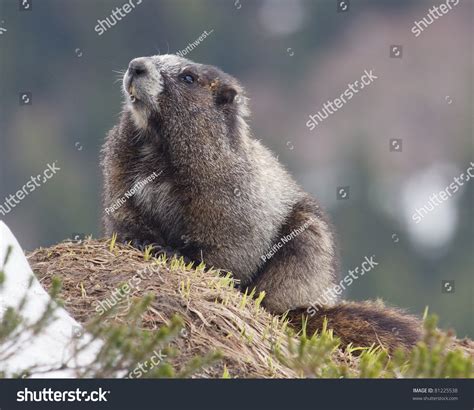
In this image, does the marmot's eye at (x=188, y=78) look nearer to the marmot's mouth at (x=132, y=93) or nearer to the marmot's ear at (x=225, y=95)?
the marmot's ear at (x=225, y=95)

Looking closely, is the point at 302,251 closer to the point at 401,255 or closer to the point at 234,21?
the point at 401,255

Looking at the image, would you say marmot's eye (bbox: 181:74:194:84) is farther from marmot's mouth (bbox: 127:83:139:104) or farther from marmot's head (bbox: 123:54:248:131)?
marmot's mouth (bbox: 127:83:139:104)

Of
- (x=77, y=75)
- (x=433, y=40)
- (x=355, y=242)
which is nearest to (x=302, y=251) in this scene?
(x=355, y=242)

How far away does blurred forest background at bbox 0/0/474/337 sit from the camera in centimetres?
3206

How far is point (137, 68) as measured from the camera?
9.10 metres

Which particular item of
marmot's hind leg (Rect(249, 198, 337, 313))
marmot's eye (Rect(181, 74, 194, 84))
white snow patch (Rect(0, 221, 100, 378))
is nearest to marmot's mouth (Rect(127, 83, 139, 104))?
marmot's eye (Rect(181, 74, 194, 84))

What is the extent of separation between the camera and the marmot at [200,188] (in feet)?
30.2

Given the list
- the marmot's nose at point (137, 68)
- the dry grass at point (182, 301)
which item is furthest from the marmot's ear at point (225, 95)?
the dry grass at point (182, 301)

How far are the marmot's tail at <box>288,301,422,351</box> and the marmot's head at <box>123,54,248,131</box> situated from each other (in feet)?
6.33

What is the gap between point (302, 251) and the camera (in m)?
9.77

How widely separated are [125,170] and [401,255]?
2470 cm

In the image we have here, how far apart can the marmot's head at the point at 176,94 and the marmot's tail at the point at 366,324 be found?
193cm

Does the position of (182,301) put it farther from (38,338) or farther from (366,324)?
(366,324)

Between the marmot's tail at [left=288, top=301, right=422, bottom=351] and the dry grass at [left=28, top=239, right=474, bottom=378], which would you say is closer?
the dry grass at [left=28, top=239, right=474, bottom=378]
